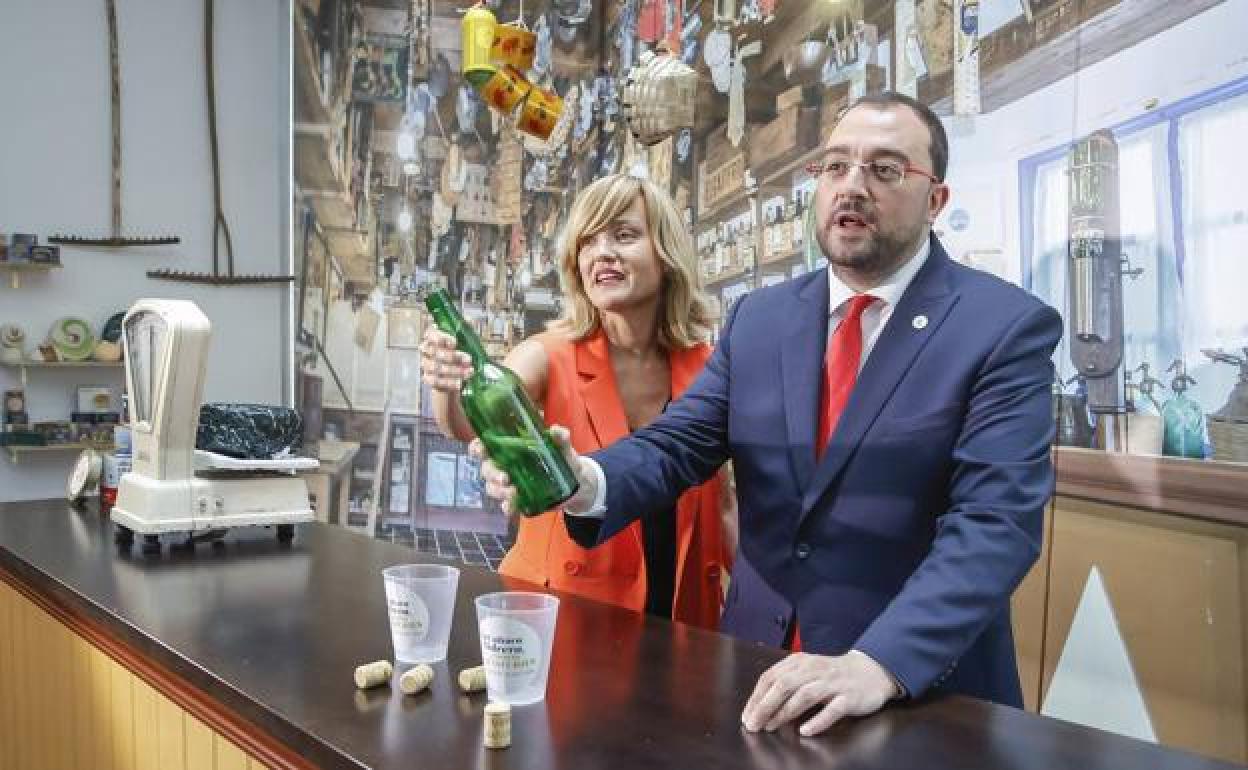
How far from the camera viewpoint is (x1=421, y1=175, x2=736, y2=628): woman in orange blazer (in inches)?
76.6

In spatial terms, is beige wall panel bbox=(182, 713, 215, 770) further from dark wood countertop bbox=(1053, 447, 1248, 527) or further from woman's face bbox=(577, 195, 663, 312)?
dark wood countertop bbox=(1053, 447, 1248, 527)

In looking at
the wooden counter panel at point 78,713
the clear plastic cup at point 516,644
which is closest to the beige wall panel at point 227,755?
the wooden counter panel at point 78,713

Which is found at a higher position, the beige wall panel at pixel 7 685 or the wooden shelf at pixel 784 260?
the wooden shelf at pixel 784 260

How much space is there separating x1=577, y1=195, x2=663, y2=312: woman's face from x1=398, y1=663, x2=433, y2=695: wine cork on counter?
1068 mm

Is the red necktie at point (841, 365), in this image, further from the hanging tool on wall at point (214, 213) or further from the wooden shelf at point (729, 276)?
the hanging tool on wall at point (214, 213)

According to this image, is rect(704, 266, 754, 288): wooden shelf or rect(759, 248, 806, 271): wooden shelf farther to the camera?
rect(704, 266, 754, 288): wooden shelf

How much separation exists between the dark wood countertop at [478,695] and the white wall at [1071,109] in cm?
138

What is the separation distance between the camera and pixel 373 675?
1154mm

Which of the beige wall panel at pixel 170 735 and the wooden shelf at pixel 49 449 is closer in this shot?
the beige wall panel at pixel 170 735

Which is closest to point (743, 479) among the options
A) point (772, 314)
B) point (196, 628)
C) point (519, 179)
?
point (772, 314)

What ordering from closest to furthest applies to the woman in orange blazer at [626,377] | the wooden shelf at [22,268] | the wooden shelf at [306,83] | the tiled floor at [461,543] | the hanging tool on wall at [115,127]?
the woman in orange blazer at [626,377] < the tiled floor at [461,543] < the wooden shelf at [22,268] < the hanging tool on wall at [115,127] < the wooden shelf at [306,83]

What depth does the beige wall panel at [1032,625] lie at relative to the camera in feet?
7.32

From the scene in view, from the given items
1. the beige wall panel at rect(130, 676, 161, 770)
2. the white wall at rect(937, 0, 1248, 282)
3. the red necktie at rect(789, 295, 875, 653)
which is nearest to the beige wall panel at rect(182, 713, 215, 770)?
the beige wall panel at rect(130, 676, 161, 770)

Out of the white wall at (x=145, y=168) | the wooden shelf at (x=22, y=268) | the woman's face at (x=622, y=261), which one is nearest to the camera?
the woman's face at (x=622, y=261)
